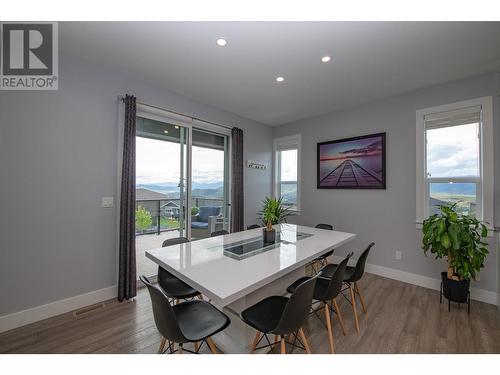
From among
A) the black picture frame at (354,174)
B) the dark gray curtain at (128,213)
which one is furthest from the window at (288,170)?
the dark gray curtain at (128,213)

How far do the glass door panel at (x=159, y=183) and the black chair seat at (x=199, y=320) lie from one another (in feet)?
6.11

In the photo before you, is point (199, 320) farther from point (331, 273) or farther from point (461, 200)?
point (461, 200)

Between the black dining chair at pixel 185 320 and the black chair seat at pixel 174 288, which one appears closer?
the black dining chair at pixel 185 320

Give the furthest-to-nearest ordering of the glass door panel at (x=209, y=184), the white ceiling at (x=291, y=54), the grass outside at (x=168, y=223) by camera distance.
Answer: the glass door panel at (x=209, y=184)
the grass outside at (x=168, y=223)
the white ceiling at (x=291, y=54)

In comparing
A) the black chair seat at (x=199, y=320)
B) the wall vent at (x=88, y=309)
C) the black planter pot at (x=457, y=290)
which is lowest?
the wall vent at (x=88, y=309)

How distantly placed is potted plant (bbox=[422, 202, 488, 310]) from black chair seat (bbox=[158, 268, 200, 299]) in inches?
110

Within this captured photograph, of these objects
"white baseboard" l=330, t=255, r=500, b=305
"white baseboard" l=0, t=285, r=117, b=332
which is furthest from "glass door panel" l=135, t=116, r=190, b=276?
"white baseboard" l=330, t=255, r=500, b=305

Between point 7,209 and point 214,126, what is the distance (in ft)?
9.36

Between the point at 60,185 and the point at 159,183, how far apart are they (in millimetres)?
1155

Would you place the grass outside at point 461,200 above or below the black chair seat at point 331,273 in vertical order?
above

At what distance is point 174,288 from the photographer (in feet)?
6.35

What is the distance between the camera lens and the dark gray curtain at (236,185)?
4.13m

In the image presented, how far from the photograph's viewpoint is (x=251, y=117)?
4.47 m

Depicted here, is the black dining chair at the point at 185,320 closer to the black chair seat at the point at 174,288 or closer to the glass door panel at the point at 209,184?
the black chair seat at the point at 174,288
